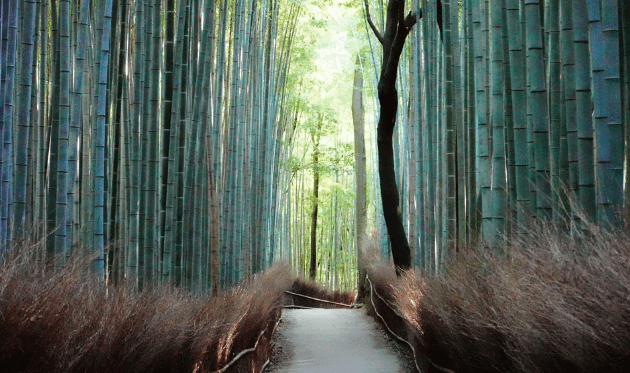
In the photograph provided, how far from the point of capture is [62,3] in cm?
358

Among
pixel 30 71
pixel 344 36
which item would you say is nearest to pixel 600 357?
pixel 30 71

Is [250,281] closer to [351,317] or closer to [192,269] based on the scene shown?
[192,269]

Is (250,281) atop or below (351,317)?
atop

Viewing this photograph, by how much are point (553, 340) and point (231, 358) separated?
2810 millimetres

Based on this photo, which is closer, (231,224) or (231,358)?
Answer: (231,358)

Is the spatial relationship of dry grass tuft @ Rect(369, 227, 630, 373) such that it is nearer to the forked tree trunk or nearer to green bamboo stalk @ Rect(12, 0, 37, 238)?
green bamboo stalk @ Rect(12, 0, 37, 238)

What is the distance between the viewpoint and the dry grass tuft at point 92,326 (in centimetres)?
195

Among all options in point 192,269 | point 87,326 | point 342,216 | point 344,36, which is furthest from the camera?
point 342,216

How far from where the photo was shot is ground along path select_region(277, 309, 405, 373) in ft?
19.8

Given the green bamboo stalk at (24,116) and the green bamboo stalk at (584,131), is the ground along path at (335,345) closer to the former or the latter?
the green bamboo stalk at (584,131)

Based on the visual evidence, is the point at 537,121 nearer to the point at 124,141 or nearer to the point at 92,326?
the point at 92,326

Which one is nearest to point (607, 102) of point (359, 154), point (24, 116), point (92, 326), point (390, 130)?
point (92, 326)

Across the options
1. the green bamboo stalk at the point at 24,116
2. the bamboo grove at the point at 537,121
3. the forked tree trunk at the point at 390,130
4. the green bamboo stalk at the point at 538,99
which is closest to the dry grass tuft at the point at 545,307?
the bamboo grove at the point at 537,121

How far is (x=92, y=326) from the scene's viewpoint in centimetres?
236
